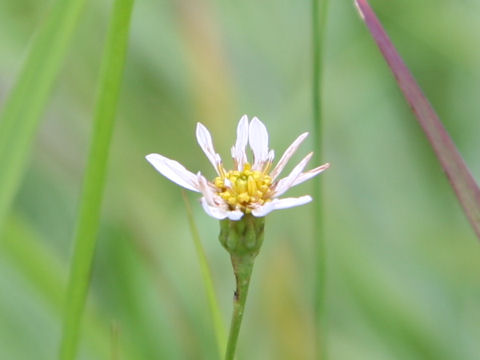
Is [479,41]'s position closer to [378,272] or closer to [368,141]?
[368,141]

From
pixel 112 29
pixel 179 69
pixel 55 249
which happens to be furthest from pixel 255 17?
pixel 112 29

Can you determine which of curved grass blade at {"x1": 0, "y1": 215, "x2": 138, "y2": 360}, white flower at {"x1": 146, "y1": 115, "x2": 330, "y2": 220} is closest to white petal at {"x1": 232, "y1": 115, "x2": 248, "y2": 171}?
white flower at {"x1": 146, "y1": 115, "x2": 330, "y2": 220}

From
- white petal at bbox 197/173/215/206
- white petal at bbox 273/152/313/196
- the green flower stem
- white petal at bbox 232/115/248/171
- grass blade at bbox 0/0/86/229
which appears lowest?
the green flower stem

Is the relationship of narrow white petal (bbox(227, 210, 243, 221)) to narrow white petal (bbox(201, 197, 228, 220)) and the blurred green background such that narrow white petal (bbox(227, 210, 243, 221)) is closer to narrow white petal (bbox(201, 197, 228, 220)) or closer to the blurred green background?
narrow white petal (bbox(201, 197, 228, 220))

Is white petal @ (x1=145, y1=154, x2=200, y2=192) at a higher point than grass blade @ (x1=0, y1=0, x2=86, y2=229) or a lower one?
lower

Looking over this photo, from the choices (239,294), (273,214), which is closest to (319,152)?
(239,294)

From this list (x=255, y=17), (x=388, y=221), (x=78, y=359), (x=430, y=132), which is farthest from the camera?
(x=255, y=17)
